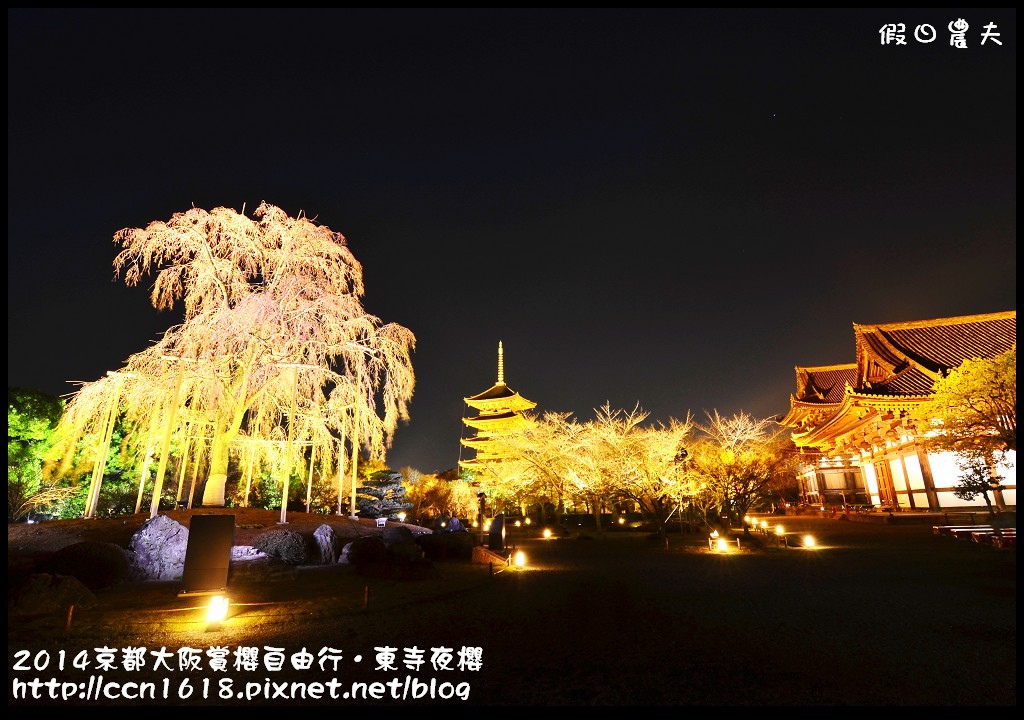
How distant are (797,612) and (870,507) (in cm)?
3107

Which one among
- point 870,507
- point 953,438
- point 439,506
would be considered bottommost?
point 439,506

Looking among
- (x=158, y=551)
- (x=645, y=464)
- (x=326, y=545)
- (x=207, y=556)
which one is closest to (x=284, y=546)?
(x=326, y=545)

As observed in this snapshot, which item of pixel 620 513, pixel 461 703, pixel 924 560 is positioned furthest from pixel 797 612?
pixel 620 513

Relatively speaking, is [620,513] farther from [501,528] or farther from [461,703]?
[461,703]

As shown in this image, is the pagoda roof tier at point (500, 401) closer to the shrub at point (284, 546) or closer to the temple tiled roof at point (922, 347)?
the temple tiled roof at point (922, 347)

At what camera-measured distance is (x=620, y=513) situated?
3316cm

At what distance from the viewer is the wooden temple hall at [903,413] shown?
982 inches

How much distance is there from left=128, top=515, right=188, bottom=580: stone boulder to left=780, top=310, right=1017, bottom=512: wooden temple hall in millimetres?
28611

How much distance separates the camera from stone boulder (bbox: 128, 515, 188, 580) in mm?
10781

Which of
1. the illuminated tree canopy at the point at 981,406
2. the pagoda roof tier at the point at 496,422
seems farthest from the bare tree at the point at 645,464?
the pagoda roof tier at the point at 496,422

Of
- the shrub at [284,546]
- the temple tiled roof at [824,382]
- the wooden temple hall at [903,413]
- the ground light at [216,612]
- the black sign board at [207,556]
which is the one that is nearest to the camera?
the ground light at [216,612]

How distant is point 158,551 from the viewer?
11016 mm

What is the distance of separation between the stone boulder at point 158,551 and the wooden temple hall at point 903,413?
93.9 ft

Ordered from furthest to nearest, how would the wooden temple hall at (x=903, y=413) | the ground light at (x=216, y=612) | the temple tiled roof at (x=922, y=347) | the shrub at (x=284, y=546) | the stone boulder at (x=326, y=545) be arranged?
the temple tiled roof at (x=922, y=347) < the wooden temple hall at (x=903, y=413) < the stone boulder at (x=326, y=545) < the shrub at (x=284, y=546) < the ground light at (x=216, y=612)
